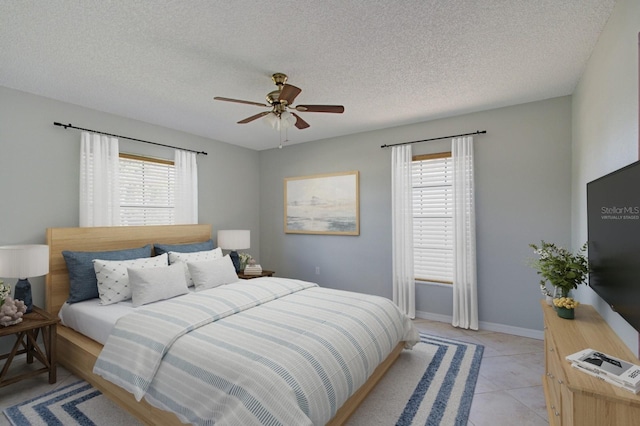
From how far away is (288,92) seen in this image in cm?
241

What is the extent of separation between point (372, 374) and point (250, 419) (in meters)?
1.20

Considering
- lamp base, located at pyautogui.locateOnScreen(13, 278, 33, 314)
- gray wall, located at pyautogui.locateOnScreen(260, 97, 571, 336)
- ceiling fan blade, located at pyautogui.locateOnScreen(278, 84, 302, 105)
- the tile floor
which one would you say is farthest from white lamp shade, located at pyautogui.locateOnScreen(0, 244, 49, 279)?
gray wall, located at pyautogui.locateOnScreen(260, 97, 571, 336)

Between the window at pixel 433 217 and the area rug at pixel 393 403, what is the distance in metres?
1.34

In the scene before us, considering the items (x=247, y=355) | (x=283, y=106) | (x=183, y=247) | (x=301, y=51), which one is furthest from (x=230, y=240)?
(x=301, y=51)

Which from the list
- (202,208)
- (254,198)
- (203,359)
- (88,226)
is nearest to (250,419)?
(203,359)

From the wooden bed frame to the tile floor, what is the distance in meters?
0.31

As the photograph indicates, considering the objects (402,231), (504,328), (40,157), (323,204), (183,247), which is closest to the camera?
(40,157)

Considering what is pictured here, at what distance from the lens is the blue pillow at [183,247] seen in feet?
12.3

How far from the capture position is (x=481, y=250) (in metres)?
3.73

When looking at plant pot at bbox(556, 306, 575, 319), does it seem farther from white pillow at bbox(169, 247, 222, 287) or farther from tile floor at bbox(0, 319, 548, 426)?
white pillow at bbox(169, 247, 222, 287)

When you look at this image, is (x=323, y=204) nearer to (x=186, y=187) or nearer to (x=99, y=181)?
(x=186, y=187)

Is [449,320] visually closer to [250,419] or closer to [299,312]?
[299,312]

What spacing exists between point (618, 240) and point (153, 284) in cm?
340

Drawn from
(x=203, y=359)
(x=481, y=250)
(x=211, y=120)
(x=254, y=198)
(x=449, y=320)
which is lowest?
(x=449, y=320)
